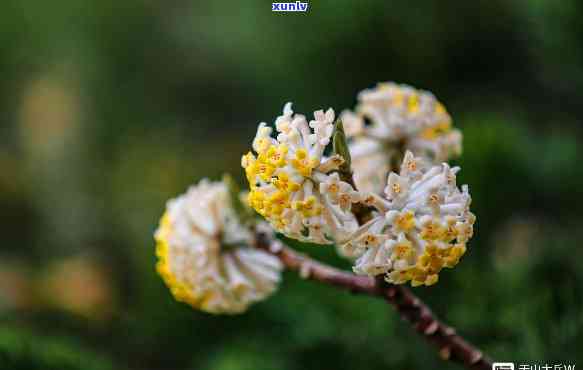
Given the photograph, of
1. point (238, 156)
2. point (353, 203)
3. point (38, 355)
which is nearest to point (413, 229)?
point (353, 203)

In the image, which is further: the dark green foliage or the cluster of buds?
the dark green foliage

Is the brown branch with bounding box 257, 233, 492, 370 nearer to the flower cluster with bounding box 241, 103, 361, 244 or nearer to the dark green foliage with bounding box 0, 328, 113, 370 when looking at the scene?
the flower cluster with bounding box 241, 103, 361, 244

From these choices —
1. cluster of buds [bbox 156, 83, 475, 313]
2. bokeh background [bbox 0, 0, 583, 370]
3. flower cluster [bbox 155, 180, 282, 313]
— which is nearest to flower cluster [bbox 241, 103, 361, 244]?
cluster of buds [bbox 156, 83, 475, 313]

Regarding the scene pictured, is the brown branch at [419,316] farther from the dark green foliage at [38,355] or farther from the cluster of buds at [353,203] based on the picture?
the dark green foliage at [38,355]

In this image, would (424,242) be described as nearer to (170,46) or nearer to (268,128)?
(268,128)

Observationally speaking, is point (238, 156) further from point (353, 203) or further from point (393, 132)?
point (353, 203)

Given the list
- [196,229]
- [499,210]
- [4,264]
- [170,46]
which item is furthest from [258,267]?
[170,46]
